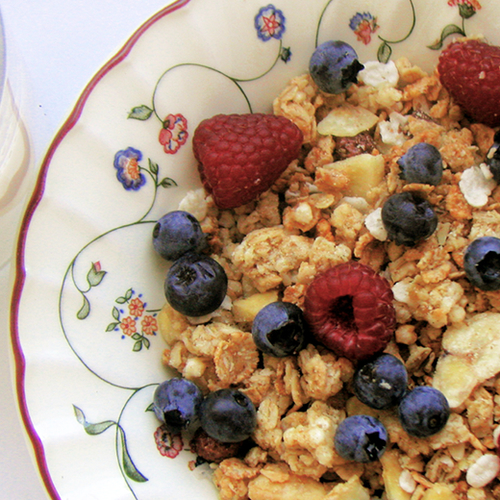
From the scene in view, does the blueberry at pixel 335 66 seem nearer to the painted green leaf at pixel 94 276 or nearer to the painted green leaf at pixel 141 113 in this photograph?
the painted green leaf at pixel 141 113

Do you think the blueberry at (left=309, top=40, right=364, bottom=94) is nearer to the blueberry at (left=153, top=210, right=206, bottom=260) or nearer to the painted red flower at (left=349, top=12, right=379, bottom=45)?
the painted red flower at (left=349, top=12, right=379, bottom=45)

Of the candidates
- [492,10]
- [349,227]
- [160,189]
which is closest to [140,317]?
[160,189]

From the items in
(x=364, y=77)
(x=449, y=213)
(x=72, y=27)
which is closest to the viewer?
(x=449, y=213)

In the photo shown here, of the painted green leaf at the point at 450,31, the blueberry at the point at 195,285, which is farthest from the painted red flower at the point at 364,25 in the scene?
the blueberry at the point at 195,285

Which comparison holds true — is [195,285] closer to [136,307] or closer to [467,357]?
[136,307]

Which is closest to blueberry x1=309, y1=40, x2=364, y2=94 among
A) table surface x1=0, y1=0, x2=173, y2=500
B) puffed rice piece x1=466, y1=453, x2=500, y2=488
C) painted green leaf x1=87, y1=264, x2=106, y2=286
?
table surface x1=0, y1=0, x2=173, y2=500

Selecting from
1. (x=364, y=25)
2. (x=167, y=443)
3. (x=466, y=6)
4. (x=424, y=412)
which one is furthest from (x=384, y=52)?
(x=167, y=443)

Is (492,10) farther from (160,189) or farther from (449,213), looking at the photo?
(160,189)
